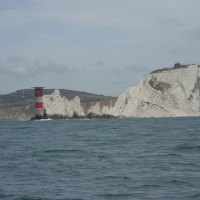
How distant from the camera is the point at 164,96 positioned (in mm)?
163375

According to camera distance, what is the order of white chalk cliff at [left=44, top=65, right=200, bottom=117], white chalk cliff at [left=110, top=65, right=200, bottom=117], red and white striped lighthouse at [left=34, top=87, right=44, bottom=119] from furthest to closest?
white chalk cliff at [left=44, top=65, right=200, bottom=117] → white chalk cliff at [left=110, top=65, right=200, bottom=117] → red and white striped lighthouse at [left=34, top=87, right=44, bottom=119]

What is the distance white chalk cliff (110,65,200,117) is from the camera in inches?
6339

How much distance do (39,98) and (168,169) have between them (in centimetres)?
13065

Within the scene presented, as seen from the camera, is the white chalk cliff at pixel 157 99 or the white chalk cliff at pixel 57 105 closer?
the white chalk cliff at pixel 157 99

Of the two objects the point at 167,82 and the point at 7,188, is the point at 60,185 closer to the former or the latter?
the point at 7,188

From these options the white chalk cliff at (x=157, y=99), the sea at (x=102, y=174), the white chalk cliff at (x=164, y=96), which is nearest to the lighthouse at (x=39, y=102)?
the white chalk cliff at (x=157, y=99)

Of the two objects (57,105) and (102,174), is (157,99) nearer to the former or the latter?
(57,105)

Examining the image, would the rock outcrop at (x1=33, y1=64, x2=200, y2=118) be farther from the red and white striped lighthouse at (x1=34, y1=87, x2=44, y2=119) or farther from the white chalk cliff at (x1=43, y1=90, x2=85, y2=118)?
the red and white striped lighthouse at (x1=34, y1=87, x2=44, y2=119)

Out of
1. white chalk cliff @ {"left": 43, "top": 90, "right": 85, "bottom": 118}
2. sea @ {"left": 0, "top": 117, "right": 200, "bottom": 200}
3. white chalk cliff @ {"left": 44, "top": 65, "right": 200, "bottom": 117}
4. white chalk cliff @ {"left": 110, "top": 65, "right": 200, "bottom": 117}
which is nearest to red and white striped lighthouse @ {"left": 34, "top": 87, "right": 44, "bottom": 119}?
white chalk cliff @ {"left": 43, "top": 90, "right": 85, "bottom": 118}

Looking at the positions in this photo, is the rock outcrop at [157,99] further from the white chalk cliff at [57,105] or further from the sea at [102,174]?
the sea at [102,174]

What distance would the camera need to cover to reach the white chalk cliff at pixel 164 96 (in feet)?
528

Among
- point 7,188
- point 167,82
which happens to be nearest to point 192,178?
point 7,188

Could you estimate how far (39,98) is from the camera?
505 ft

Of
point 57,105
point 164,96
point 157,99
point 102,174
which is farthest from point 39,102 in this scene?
point 102,174
